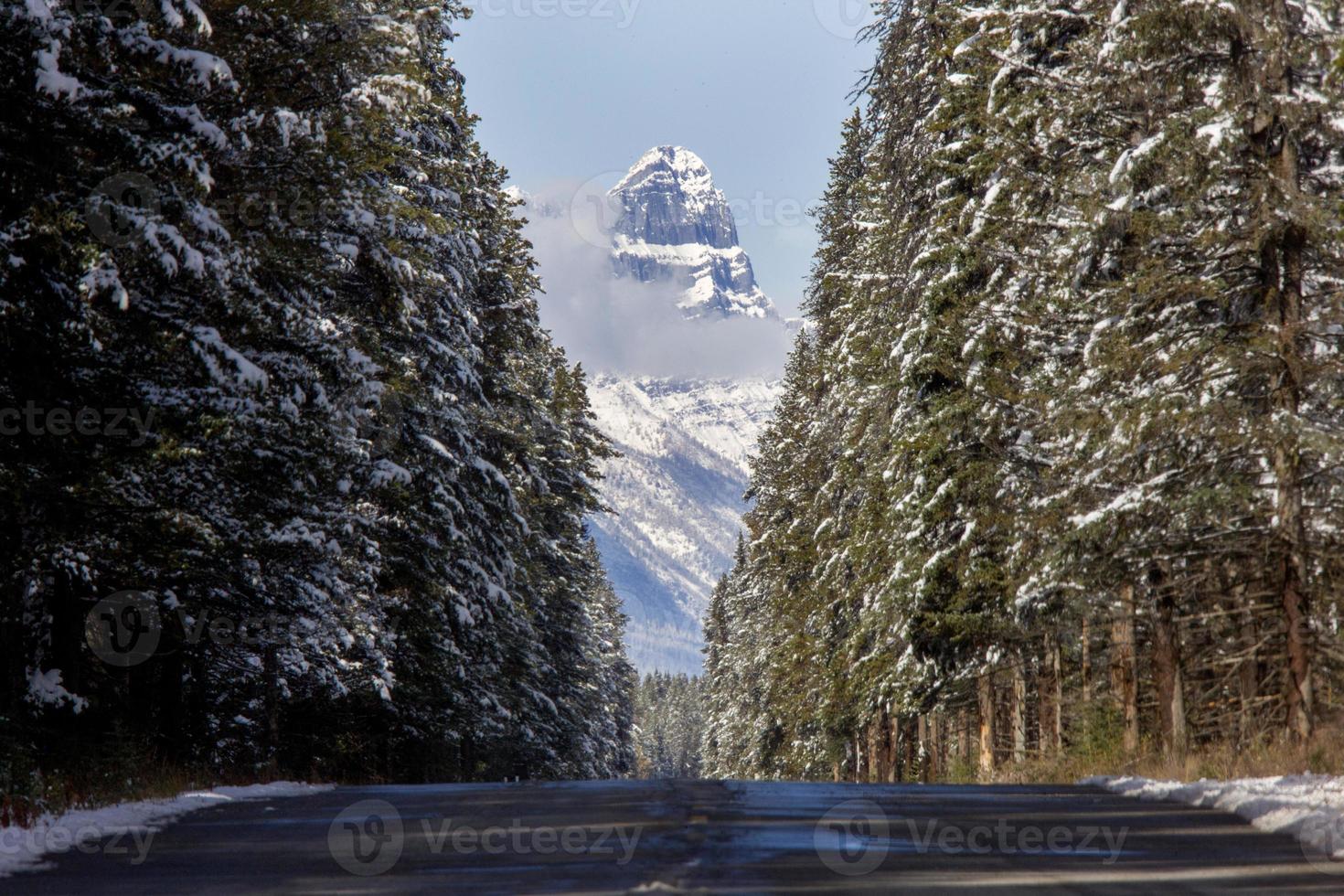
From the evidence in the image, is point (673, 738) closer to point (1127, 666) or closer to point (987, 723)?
point (987, 723)

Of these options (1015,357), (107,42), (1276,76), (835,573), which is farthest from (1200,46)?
(835,573)

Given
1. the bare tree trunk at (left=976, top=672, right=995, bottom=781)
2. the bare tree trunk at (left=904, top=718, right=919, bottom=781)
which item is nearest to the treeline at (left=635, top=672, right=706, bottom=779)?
the bare tree trunk at (left=904, top=718, right=919, bottom=781)

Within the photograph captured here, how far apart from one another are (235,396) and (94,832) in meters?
5.78

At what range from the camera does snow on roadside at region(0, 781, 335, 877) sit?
861 cm

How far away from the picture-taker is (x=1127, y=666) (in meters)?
20.8

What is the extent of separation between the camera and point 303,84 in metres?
17.2

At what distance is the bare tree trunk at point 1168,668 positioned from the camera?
18.6 m

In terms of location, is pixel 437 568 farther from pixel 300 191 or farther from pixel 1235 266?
pixel 1235 266

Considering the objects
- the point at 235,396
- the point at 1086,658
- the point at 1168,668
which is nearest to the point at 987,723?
the point at 1086,658

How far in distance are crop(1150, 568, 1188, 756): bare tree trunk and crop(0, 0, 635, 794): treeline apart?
1164 centimetres

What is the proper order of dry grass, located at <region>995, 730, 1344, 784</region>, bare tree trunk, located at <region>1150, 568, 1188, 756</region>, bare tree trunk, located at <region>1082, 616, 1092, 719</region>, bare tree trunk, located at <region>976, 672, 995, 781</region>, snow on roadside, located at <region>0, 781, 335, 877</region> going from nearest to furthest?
1. snow on roadside, located at <region>0, 781, 335, 877</region>
2. dry grass, located at <region>995, 730, 1344, 784</region>
3. bare tree trunk, located at <region>1150, 568, 1188, 756</region>
4. bare tree trunk, located at <region>1082, 616, 1092, 719</region>
5. bare tree trunk, located at <region>976, 672, 995, 781</region>

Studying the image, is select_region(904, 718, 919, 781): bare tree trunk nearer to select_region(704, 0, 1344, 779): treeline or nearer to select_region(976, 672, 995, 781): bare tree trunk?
select_region(704, 0, 1344, 779): treeline

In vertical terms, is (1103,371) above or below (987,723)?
above

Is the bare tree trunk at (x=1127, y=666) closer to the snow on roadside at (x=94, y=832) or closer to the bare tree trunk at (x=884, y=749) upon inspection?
the snow on roadside at (x=94, y=832)
